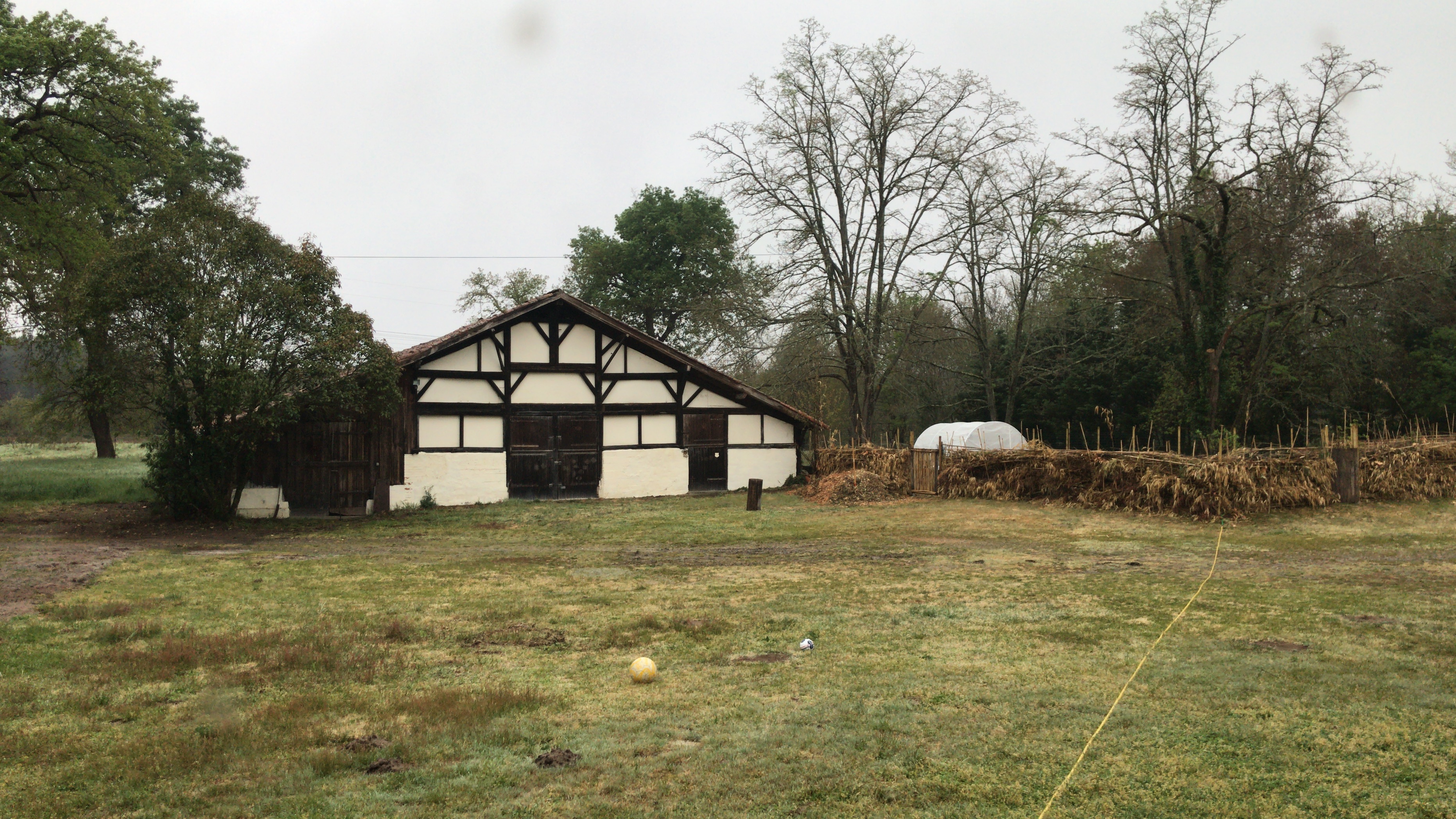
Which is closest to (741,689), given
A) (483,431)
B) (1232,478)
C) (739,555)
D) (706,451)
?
(739,555)

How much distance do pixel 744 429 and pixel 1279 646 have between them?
19501 millimetres

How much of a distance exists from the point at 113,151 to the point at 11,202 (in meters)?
4.65

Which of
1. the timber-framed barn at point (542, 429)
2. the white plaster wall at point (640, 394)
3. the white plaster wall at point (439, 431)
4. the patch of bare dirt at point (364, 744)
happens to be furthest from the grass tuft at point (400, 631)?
the white plaster wall at point (640, 394)

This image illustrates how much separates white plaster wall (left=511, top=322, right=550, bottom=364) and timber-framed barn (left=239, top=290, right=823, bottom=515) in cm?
3

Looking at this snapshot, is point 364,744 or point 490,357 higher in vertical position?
point 490,357

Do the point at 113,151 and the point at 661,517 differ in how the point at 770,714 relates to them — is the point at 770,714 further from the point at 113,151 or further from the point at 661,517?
A: the point at 113,151

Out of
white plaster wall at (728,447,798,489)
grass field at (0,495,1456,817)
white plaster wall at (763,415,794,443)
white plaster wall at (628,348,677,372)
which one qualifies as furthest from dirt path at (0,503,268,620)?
white plaster wall at (763,415,794,443)

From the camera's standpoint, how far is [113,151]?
2430 centimetres

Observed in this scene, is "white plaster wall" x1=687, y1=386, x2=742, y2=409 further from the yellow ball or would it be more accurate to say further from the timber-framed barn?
the yellow ball

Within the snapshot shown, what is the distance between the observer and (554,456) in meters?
24.5

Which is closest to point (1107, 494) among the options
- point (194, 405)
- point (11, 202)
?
point (194, 405)

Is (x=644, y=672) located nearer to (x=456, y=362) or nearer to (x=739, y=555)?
(x=739, y=555)

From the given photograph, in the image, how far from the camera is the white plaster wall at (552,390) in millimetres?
24062

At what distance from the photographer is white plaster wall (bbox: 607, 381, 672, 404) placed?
82.3ft
